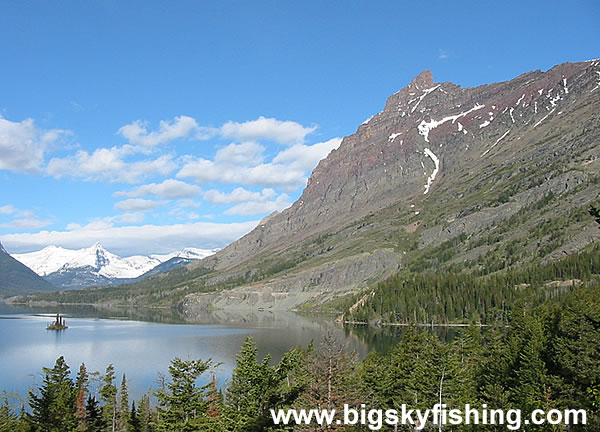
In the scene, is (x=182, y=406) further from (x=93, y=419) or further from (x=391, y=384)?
(x=93, y=419)

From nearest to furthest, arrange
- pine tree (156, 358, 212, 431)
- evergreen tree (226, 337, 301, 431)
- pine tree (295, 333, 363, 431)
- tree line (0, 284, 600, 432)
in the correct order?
pine tree (295, 333, 363, 431) → evergreen tree (226, 337, 301, 431) → tree line (0, 284, 600, 432) → pine tree (156, 358, 212, 431)

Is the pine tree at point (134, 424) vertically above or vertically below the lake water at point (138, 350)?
above

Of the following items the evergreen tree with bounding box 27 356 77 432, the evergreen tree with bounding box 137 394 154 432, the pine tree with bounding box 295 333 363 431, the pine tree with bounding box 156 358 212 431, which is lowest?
the evergreen tree with bounding box 137 394 154 432

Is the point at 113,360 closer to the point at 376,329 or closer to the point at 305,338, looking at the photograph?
the point at 305,338

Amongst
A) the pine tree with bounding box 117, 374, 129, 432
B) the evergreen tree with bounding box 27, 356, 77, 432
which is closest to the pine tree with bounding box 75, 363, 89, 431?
the evergreen tree with bounding box 27, 356, 77, 432

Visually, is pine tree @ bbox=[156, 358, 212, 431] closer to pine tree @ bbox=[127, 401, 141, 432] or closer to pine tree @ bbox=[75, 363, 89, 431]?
pine tree @ bbox=[127, 401, 141, 432]

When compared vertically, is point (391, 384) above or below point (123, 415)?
above

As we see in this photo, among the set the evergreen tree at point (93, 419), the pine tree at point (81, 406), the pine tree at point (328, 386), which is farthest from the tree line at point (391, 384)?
the pine tree at point (81, 406)

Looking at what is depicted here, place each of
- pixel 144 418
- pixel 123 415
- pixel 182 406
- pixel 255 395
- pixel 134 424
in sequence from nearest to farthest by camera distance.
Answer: pixel 255 395 → pixel 182 406 → pixel 134 424 → pixel 144 418 → pixel 123 415

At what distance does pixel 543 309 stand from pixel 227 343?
10860 cm

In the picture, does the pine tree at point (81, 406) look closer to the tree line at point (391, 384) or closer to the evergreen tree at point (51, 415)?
the tree line at point (391, 384)

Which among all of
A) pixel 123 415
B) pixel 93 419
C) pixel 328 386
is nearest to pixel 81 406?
pixel 123 415

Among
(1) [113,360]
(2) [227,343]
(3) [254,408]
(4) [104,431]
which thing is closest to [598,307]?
(3) [254,408]

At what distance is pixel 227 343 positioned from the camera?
162 m
